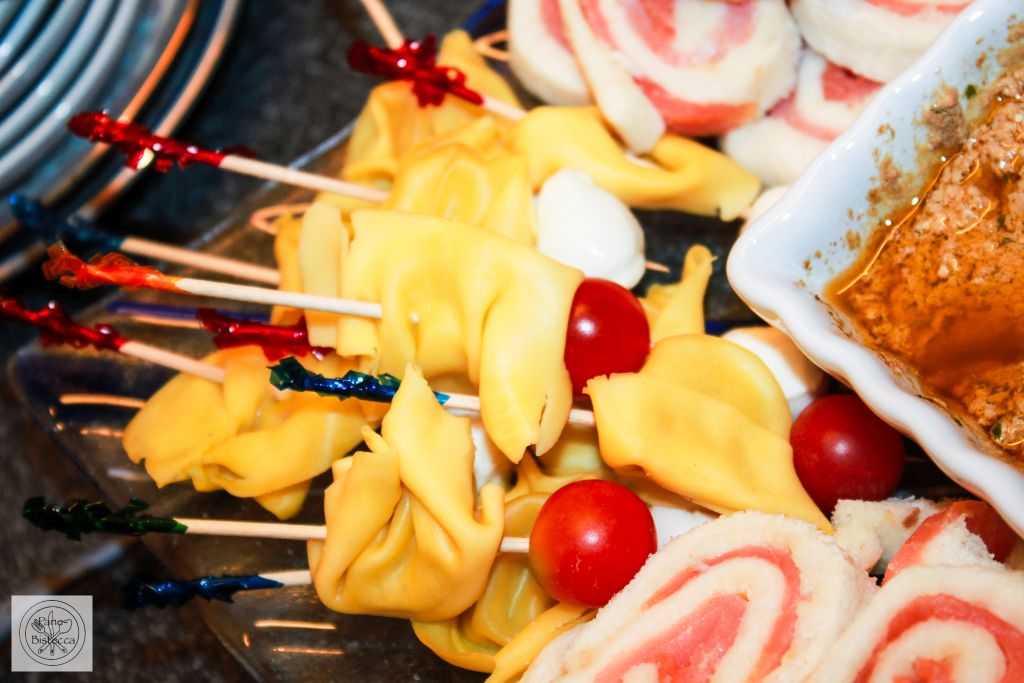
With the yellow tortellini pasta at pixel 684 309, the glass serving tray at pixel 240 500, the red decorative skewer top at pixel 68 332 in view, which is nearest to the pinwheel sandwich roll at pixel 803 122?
the glass serving tray at pixel 240 500

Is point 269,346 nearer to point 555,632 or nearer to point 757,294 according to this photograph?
point 555,632

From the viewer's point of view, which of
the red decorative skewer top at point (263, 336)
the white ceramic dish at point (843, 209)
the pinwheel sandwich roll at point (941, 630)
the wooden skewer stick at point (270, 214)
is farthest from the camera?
the wooden skewer stick at point (270, 214)

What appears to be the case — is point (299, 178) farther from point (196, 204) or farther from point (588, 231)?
point (196, 204)

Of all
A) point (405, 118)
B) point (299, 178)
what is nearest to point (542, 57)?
point (405, 118)

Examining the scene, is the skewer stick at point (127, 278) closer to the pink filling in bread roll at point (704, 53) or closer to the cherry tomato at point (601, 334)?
the cherry tomato at point (601, 334)

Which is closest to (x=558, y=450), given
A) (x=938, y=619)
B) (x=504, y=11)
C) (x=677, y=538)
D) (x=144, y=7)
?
(x=677, y=538)

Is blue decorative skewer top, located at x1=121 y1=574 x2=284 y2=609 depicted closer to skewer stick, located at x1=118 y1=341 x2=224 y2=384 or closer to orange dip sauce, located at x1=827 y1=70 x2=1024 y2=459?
skewer stick, located at x1=118 y1=341 x2=224 y2=384
